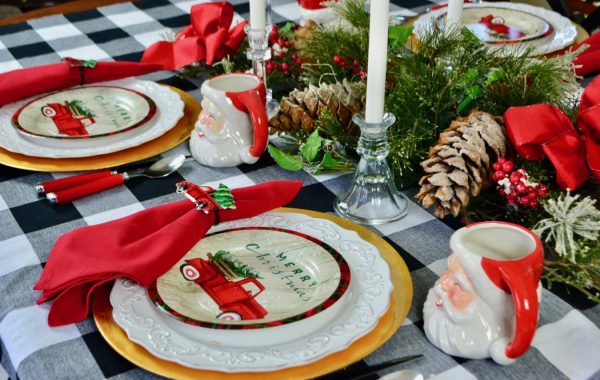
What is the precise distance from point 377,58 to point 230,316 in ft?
1.03

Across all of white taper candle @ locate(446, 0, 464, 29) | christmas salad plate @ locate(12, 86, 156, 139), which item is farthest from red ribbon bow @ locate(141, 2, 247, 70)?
white taper candle @ locate(446, 0, 464, 29)

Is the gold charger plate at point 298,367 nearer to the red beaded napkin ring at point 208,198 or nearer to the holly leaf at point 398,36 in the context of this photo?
the red beaded napkin ring at point 208,198

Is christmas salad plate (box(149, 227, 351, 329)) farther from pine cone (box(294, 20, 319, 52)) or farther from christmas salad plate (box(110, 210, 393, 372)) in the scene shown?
pine cone (box(294, 20, 319, 52))

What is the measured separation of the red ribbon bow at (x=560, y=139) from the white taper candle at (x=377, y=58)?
0.15 meters

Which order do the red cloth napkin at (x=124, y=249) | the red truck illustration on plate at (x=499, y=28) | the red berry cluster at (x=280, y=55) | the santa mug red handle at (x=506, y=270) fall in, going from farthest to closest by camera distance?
the red truck illustration on plate at (x=499, y=28) → the red berry cluster at (x=280, y=55) → the red cloth napkin at (x=124, y=249) → the santa mug red handle at (x=506, y=270)

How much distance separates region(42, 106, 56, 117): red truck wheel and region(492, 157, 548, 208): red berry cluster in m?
0.64

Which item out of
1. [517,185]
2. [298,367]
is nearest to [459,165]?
[517,185]

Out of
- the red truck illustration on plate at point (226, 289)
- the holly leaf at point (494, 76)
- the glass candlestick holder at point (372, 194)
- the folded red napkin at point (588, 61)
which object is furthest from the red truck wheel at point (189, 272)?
the folded red napkin at point (588, 61)

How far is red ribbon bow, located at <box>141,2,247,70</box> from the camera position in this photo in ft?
3.94

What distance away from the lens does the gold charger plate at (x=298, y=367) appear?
2.01 ft

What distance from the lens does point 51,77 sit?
3.68 feet

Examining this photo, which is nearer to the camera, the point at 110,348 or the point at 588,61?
the point at 110,348

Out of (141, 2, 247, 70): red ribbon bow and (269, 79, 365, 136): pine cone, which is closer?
(269, 79, 365, 136): pine cone

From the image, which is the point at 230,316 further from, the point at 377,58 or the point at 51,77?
the point at 51,77
